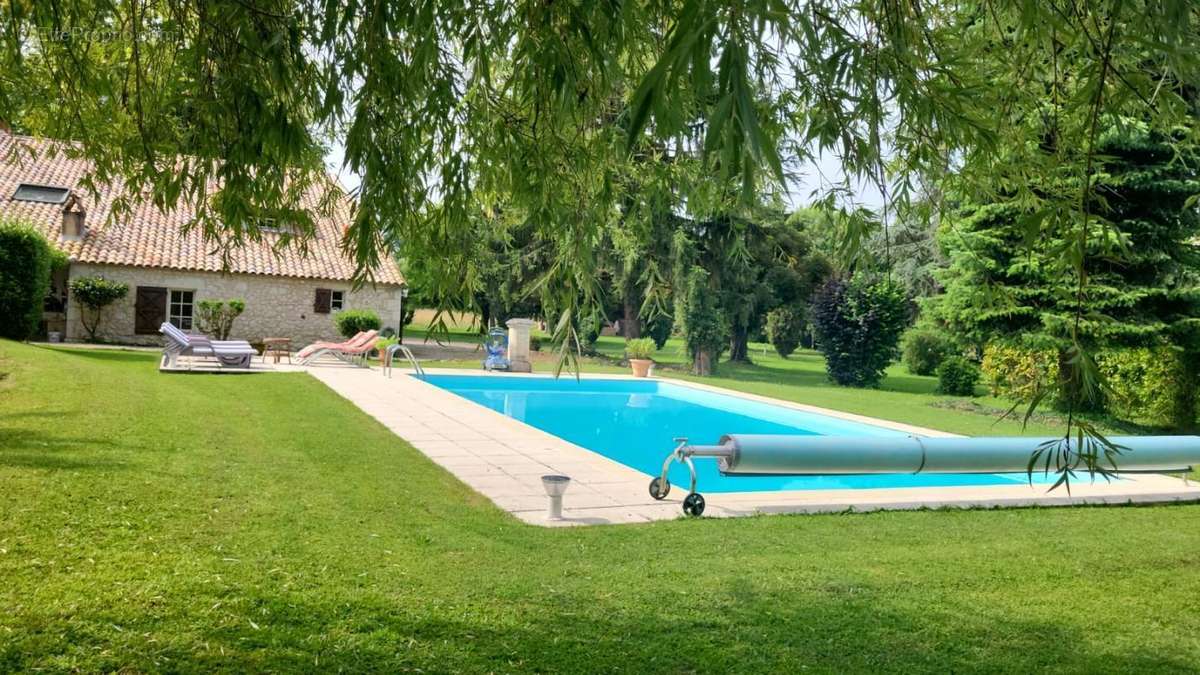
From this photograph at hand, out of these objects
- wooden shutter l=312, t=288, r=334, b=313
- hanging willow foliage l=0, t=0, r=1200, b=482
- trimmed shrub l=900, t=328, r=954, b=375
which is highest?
hanging willow foliage l=0, t=0, r=1200, b=482

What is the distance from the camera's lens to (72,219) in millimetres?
21281

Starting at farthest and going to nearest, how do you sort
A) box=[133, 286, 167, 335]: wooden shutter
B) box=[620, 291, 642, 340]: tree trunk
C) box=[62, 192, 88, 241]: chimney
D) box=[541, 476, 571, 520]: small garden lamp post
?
box=[620, 291, 642, 340]: tree trunk
box=[133, 286, 167, 335]: wooden shutter
box=[62, 192, 88, 241]: chimney
box=[541, 476, 571, 520]: small garden lamp post

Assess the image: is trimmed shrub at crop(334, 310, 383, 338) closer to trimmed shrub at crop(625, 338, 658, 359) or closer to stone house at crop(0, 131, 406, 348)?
stone house at crop(0, 131, 406, 348)

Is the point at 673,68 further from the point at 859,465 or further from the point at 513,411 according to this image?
the point at 513,411

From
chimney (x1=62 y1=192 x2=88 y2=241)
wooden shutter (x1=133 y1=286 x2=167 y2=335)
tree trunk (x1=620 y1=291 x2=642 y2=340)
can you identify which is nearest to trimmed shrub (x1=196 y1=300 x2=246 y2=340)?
wooden shutter (x1=133 y1=286 x2=167 y2=335)

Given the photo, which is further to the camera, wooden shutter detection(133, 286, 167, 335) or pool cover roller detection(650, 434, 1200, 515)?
wooden shutter detection(133, 286, 167, 335)

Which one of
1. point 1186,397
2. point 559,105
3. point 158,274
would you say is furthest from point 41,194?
point 1186,397

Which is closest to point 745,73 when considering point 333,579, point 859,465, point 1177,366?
point 333,579

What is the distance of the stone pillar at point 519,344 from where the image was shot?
72.5ft

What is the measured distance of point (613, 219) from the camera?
14.1 feet

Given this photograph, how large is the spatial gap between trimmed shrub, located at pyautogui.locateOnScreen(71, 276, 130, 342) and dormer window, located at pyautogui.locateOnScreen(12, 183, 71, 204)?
3.03m

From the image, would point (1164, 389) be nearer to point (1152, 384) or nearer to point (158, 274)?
point (1152, 384)

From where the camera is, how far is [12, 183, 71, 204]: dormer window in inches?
864

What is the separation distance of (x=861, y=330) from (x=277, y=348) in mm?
15126
